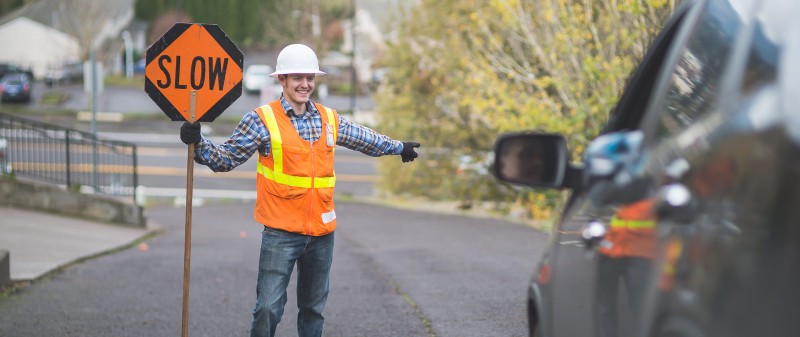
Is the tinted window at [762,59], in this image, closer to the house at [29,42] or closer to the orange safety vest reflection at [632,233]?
the orange safety vest reflection at [632,233]

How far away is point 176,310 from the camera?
9414 millimetres

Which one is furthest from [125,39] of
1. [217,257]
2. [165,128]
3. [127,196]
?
[217,257]

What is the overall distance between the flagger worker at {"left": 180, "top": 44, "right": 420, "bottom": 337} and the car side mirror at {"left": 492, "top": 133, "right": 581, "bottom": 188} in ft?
9.22

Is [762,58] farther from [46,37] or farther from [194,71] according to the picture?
[46,37]

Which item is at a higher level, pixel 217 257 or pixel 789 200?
pixel 789 200

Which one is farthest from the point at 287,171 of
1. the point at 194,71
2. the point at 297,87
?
the point at 194,71

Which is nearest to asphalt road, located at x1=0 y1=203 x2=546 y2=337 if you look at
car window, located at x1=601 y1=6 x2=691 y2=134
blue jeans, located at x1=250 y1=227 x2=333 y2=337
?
blue jeans, located at x1=250 y1=227 x2=333 y2=337

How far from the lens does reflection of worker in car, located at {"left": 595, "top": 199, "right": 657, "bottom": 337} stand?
2.68m

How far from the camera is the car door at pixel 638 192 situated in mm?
2686

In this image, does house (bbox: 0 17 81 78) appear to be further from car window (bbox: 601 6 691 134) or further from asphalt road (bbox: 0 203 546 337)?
car window (bbox: 601 6 691 134)

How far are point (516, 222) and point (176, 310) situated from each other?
1011 cm

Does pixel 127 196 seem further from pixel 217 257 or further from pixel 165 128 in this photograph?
pixel 165 128

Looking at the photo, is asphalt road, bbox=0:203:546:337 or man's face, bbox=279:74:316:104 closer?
man's face, bbox=279:74:316:104

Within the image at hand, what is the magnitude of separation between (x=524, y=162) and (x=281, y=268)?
9.87ft
